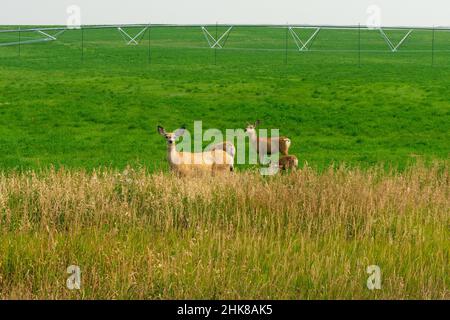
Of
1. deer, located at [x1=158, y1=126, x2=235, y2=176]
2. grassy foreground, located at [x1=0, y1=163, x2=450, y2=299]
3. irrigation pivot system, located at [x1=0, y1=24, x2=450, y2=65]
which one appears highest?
irrigation pivot system, located at [x1=0, y1=24, x2=450, y2=65]

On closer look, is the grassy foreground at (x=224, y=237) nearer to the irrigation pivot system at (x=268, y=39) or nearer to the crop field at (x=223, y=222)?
the crop field at (x=223, y=222)

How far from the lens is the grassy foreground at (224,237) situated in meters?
9.68

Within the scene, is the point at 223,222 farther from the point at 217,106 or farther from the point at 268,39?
the point at 268,39

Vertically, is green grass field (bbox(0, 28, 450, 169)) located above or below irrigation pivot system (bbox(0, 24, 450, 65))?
below

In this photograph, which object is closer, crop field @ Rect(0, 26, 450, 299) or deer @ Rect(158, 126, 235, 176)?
crop field @ Rect(0, 26, 450, 299)

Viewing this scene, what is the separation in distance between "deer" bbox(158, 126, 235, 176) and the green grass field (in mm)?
1568

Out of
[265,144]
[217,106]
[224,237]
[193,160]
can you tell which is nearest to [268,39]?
[217,106]

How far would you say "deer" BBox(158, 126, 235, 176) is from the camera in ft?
55.6

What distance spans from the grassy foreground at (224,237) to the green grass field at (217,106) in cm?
294

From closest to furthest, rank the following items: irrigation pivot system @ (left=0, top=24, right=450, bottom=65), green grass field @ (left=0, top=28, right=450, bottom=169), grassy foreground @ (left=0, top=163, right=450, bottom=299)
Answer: grassy foreground @ (left=0, top=163, right=450, bottom=299) → green grass field @ (left=0, top=28, right=450, bottom=169) → irrigation pivot system @ (left=0, top=24, right=450, bottom=65)

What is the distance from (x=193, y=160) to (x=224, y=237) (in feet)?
22.3

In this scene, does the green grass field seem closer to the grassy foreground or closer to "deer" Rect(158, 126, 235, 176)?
"deer" Rect(158, 126, 235, 176)

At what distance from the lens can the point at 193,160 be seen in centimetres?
1738

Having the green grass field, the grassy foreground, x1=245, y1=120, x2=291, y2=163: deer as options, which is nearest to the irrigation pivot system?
the green grass field
